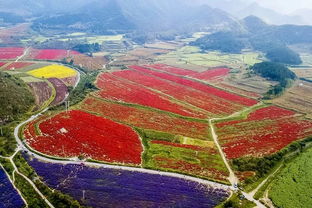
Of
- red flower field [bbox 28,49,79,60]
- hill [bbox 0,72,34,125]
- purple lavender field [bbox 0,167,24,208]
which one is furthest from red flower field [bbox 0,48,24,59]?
purple lavender field [bbox 0,167,24,208]

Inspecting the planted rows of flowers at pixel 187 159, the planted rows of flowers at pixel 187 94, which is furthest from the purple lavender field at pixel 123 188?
the planted rows of flowers at pixel 187 94

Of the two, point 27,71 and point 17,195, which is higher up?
point 27,71

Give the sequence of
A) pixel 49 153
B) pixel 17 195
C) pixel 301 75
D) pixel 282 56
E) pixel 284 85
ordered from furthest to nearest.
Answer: pixel 282 56 → pixel 301 75 → pixel 284 85 → pixel 49 153 → pixel 17 195

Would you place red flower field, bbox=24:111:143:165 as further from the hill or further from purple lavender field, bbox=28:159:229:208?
the hill

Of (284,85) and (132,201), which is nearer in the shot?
(132,201)

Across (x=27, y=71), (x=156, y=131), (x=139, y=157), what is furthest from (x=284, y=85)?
(x=27, y=71)

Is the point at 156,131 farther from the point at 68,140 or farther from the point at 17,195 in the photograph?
the point at 17,195
